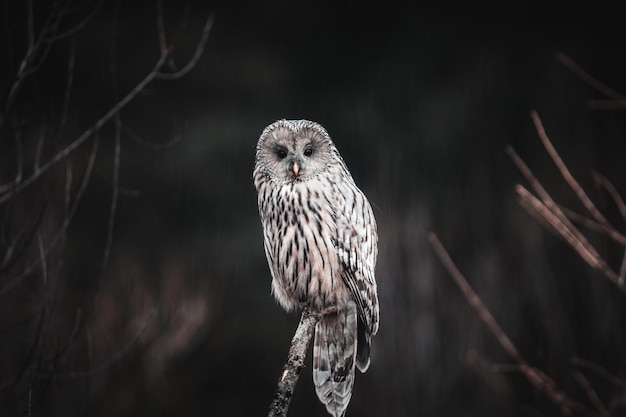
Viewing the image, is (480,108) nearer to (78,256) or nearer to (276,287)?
(78,256)

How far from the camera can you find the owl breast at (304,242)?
307 centimetres

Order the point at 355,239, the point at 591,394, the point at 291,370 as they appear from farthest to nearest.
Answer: the point at 355,239 → the point at 591,394 → the point at 291,370

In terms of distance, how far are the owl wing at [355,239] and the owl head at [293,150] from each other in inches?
8.0

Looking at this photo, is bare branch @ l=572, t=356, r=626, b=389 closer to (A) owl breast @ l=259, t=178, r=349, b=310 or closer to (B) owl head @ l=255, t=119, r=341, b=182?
(A) owl breast @ l=259, t=178, r=349, b=310

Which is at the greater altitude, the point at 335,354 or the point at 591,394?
the point at 335,354

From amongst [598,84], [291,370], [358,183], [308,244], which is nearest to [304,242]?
[308,244]

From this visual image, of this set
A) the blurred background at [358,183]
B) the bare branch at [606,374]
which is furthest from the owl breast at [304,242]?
the blurred background at [358,183]

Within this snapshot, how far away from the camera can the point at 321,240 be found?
10.2 feet

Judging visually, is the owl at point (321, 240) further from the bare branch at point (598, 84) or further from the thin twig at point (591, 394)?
the bare branch at point (598, 84)

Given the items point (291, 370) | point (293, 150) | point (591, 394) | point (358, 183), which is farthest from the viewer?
point (358, 183)

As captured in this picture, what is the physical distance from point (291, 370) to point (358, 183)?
6290mm

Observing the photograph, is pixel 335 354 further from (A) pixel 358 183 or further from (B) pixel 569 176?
(A) pixel 358 183

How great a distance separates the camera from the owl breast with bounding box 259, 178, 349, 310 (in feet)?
10.1

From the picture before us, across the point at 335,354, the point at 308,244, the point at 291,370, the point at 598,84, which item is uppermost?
the point at 598,84
